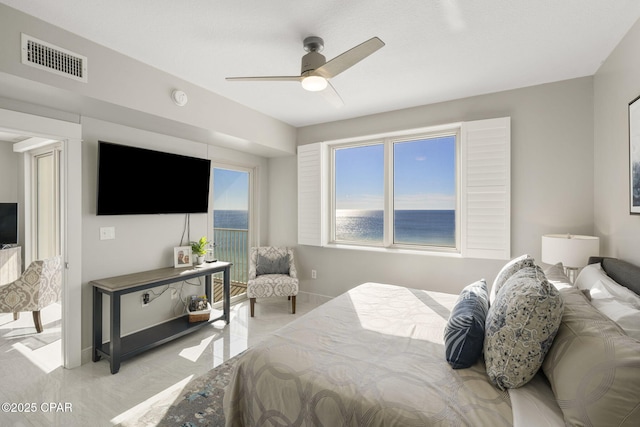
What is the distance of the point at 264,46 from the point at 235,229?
290 centimetres

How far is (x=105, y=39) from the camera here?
2158mm

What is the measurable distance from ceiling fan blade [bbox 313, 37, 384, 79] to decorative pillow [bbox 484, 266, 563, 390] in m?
1.52

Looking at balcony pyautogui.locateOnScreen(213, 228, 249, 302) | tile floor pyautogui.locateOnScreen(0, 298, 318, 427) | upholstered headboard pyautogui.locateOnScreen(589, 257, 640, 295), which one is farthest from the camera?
balcony pyautogui.locateOnScreen(213, 228, 249, 302)

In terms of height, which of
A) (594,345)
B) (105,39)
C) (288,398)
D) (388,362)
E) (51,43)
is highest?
(105,39)

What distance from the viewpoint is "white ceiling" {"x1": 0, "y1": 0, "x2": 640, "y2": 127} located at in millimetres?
1842

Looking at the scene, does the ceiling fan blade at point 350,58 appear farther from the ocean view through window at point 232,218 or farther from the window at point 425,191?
the ocean view through window at point 232,218

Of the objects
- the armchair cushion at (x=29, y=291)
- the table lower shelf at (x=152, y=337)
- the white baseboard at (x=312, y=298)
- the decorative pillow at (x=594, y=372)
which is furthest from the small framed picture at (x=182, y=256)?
the decorative pillow at (x=594, y=372)

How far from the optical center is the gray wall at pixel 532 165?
9.12ft

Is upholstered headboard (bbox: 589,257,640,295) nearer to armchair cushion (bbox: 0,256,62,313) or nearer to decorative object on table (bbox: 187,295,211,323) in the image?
decorative object on table (bbox: 187,295,211,323)

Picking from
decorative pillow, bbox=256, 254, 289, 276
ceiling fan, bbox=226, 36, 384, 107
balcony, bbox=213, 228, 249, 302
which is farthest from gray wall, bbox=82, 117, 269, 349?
ceiling fan, bbox=226, 36, 384, 107

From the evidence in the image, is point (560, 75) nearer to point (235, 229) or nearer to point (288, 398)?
point (288, 398)

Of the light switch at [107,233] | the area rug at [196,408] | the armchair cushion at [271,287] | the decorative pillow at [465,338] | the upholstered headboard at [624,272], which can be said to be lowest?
the area rug at [196,408]

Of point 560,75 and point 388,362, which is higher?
point 560,75

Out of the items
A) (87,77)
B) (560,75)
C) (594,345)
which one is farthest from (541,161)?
(87,77)
